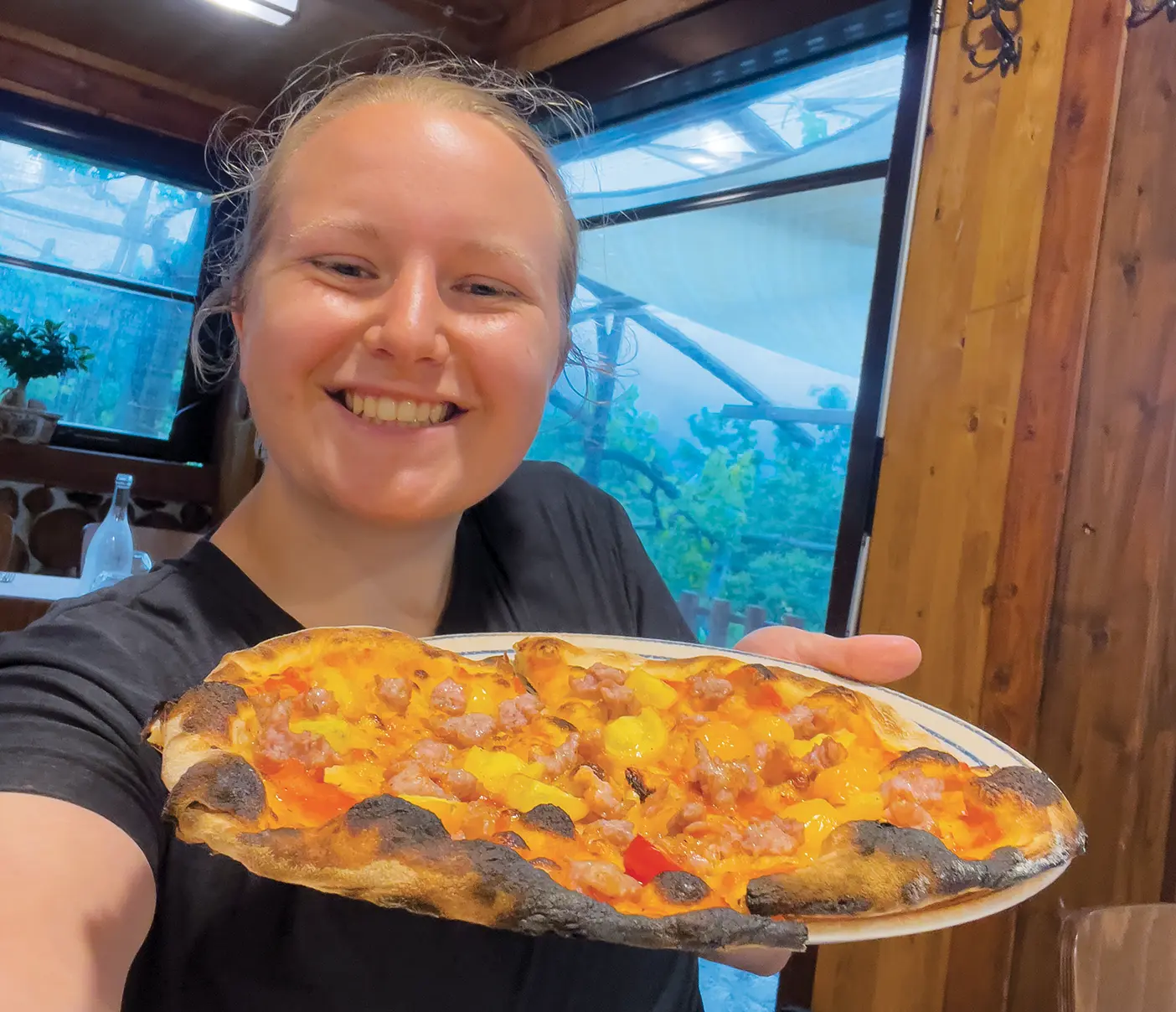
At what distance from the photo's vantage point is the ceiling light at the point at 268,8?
9.93 feet

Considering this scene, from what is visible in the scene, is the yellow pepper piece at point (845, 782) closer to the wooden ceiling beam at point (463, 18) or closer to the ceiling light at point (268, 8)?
the ceiling light at point (268, 8)

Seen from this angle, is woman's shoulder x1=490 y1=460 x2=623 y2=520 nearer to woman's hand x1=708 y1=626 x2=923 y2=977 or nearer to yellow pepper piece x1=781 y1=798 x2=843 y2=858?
woman's hand x1=708 y1=626 x2=923 y2=977

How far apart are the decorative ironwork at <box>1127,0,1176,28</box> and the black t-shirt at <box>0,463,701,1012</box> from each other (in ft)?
6.69

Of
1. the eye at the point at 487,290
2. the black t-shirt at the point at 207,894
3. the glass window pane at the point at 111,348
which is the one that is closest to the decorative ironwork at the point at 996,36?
the eye at the point at 487,290

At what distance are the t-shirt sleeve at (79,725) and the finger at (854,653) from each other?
2.24 feet

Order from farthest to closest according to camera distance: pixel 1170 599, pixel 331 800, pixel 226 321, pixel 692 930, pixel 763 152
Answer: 1. pixel 226 321
2. pixel 763 152
3. pixel 1170 599
4. pixel 331 800
5. pixel 692 930

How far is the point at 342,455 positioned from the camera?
87cm

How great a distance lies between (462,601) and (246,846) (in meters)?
0.53

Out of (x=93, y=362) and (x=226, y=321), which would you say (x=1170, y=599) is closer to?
(x=226, y=321)

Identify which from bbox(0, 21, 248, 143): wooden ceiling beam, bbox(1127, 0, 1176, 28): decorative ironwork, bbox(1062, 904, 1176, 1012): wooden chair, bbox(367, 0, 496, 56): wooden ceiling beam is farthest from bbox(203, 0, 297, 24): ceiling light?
bbox(1062, 904, 1176, 1012): wooden chair

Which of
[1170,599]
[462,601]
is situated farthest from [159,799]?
[1170,599]

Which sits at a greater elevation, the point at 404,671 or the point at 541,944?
the point at 404,671

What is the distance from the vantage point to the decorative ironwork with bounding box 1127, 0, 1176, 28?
181 centimetres

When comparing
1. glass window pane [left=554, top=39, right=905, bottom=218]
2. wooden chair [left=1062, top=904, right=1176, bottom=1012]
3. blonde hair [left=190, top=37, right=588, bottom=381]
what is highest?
glass window pane [left=554, top=39, right=905, bottom=218]
